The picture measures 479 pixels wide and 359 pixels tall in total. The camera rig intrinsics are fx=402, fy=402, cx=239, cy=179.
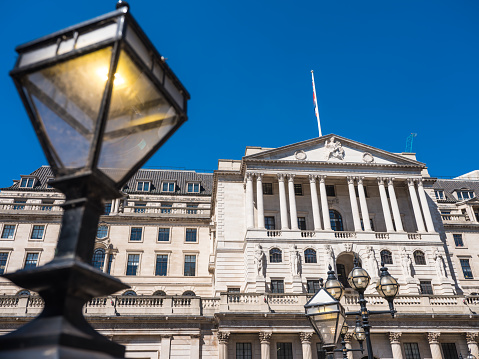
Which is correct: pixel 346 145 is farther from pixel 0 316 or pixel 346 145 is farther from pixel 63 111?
pixel 63 111

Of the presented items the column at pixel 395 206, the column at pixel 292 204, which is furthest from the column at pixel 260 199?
the column at pixel 395 206

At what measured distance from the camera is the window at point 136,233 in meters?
52.8

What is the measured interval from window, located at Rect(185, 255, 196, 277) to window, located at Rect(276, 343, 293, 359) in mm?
20277

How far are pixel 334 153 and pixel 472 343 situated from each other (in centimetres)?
2363

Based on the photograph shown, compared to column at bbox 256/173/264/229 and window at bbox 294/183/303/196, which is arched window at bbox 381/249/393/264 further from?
column at bbox 256/173/264/229

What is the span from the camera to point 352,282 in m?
13.0

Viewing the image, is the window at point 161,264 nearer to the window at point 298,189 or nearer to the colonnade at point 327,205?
the colonnade at point 327,205

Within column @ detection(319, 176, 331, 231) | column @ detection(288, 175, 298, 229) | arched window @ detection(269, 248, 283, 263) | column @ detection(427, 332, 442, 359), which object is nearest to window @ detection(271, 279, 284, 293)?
arched window @ detection(269, 248, 283, 263)

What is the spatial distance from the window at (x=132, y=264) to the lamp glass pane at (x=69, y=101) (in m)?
50.0

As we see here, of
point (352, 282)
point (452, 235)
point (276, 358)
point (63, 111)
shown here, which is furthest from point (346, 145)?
point (63, 111)

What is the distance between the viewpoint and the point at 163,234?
53531 millimetres

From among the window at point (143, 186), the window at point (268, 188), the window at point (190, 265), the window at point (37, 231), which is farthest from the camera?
the window at point (143, 186)

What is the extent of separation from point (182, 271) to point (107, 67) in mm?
50401

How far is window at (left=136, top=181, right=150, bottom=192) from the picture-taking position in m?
63.9
